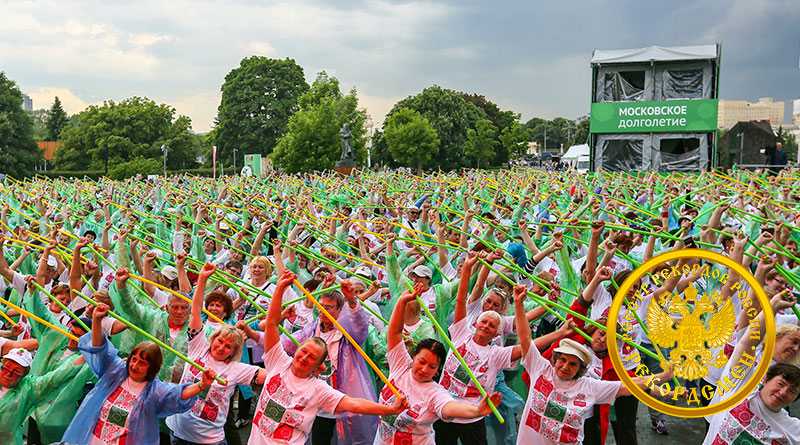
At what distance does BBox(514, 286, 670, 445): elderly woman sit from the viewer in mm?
4605

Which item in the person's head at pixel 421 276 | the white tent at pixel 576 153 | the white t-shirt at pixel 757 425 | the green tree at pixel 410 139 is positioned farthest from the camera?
the white tent at pixel 576 153

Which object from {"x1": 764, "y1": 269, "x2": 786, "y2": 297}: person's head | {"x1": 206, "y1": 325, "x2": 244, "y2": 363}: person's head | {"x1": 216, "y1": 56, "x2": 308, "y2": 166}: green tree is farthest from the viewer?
{"x1": 216, "y1": 56, "x2": 308, "y2": 166}: green tree

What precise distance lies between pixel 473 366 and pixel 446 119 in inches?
2193

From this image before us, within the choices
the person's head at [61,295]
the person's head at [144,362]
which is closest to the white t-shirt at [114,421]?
the person's head at [144,362]

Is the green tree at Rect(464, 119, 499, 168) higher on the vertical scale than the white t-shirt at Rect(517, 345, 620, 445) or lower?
higher

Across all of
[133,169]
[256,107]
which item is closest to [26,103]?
[256,107]

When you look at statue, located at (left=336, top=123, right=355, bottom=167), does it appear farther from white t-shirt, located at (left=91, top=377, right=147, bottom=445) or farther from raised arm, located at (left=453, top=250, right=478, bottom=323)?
white t-shirt, located at (left=91, top=377, right=147, bottom=445)

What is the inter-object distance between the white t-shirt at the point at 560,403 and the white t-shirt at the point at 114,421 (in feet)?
8.39

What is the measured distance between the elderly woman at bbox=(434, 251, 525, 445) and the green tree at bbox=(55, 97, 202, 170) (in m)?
50.0

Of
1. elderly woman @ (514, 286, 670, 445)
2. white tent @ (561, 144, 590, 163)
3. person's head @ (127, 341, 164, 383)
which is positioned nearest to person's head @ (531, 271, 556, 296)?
elderly woman @ (514, 286, 670, 445)

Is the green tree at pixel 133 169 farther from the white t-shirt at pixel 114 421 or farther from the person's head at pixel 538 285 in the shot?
the white t-shirt at pixel 114 421

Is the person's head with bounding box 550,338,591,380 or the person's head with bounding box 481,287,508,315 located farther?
the person's head with bounding box 481,287,508,315

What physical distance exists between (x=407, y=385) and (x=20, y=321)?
344 centimetres

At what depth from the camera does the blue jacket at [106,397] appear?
14.6 ft
